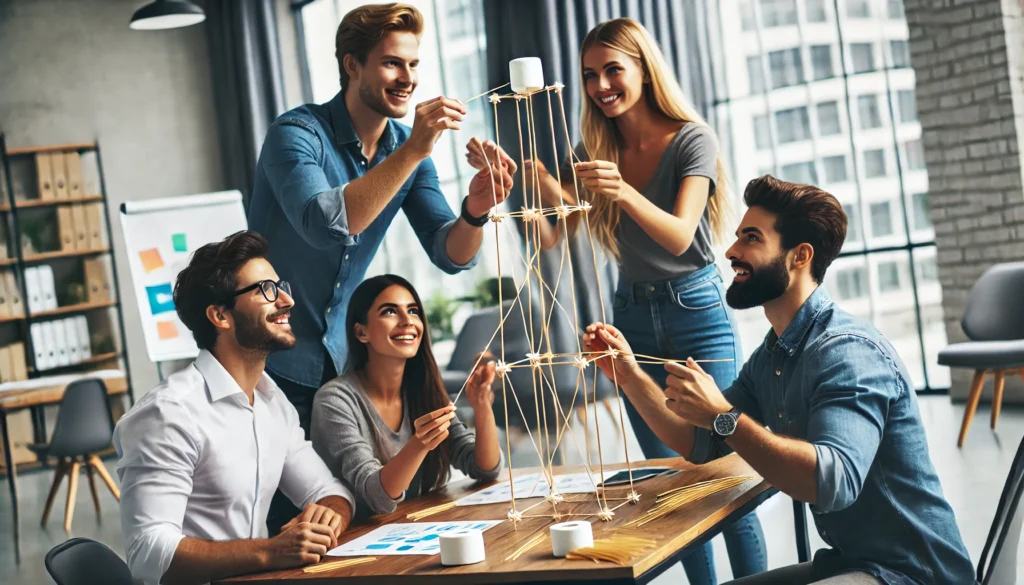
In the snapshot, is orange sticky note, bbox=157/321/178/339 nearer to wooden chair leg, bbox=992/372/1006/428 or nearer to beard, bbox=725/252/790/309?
wooden chair leg, bbox=992/372/1006/428

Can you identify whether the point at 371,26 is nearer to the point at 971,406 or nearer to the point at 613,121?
the point at 613,121

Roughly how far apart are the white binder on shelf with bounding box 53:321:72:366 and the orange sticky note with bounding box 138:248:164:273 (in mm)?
1934

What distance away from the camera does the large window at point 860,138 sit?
648cm

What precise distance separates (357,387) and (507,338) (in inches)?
156

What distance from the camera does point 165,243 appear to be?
676cm

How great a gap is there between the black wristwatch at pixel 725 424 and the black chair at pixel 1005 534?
0.45m

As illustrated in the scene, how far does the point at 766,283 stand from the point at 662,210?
0.53 metres

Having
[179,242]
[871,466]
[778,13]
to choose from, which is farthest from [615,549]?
[778,13]

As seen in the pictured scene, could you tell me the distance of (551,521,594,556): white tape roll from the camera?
60.8 inches

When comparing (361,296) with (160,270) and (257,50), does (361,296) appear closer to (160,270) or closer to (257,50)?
(160,270)

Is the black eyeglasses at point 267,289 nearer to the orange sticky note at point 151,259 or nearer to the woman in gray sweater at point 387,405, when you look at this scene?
the woman in gray sweater at point 387,405

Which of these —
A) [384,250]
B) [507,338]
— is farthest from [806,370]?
[384,250]

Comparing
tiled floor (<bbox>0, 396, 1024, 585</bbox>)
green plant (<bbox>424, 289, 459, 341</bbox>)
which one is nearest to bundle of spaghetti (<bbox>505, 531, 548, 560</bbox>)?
tiled floor (<bbox>0, 396, 1024, 585</bbox>)

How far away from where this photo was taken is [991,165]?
598 cm
